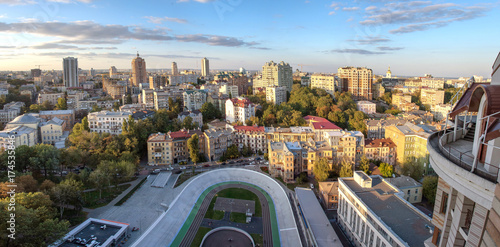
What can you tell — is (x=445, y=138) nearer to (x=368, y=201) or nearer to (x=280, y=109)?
(x=368, y=201)

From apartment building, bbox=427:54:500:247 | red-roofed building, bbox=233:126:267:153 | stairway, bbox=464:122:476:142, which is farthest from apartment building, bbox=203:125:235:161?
apartment building, bbox=427:54:500:247

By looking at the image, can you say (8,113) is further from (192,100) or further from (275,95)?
(275,95)

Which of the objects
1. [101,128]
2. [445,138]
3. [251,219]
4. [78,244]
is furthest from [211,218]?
[101,128]

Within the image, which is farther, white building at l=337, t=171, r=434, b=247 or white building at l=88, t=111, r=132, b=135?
white building at l=88, t=111, r=132, b=135

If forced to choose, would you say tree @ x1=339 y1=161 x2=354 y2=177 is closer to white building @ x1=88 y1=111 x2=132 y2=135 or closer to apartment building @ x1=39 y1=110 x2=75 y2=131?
white building @ x1=88 y1=111 x2=132 y2=135

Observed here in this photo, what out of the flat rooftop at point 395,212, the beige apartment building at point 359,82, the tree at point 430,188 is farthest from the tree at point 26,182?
the beige apartment building at point 359,82

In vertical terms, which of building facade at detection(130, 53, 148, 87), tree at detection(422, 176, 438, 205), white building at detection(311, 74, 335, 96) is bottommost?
tree at detection(422, 176, 438, 205)
